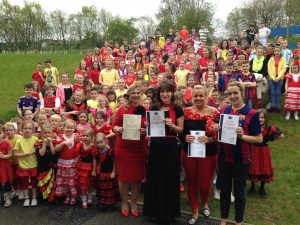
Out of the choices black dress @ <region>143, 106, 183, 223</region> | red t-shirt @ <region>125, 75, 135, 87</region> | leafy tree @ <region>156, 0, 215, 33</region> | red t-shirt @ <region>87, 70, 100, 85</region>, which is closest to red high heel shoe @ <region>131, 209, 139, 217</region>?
black dress @ <region>143, 106, 183, 223</region>

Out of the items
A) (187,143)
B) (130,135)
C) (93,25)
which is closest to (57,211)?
(130,135)

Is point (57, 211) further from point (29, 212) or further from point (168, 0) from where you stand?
point (168, 0)

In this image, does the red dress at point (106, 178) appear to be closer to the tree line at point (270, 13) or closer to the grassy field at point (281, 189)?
the grassy field at point (281, 189)

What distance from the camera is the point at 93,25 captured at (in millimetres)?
63000

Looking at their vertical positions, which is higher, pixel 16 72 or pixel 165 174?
pixel 16 72

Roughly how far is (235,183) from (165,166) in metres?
1.00

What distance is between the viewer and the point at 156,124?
14.0ft

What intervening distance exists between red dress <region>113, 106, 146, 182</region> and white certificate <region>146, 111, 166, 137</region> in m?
0.42

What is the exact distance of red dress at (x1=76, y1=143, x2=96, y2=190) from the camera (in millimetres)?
5137

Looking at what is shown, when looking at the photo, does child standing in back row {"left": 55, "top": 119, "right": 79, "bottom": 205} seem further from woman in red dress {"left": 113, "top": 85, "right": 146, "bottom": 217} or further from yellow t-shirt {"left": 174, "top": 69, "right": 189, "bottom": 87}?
yellow t-shirt {"left": 174, "top": 69, "right": 189, "bottom": 87}

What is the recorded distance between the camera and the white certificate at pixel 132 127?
4457mm

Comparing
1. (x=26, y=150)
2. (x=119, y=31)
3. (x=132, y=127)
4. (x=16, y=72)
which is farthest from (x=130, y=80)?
(x=119, y=31)

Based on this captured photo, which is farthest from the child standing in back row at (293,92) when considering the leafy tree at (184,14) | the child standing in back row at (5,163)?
the leafy tree at (184,14)

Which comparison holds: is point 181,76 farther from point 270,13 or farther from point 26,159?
point 270,13
